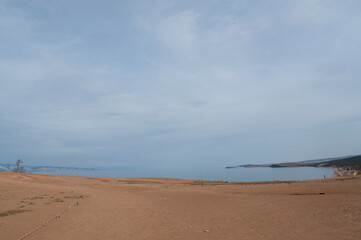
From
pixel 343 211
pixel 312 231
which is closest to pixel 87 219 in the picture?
pixel 312 231

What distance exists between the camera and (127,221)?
33.5 feet

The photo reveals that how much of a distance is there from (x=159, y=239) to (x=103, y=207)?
6.80m

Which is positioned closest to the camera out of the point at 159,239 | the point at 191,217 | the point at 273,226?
the point at 159,239

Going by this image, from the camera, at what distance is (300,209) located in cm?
1159

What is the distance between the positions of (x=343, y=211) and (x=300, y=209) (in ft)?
6.24

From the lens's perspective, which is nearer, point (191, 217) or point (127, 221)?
point (127, 221)

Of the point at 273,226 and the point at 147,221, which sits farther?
the point at 147,221

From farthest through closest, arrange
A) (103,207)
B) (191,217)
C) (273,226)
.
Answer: (103,207)
(191,217)
(273,226)

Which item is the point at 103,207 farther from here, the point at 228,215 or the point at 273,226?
the point at 273,226

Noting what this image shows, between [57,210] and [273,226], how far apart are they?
31.9 ft

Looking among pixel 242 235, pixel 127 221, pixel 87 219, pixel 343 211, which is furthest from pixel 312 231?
pixel 87 219

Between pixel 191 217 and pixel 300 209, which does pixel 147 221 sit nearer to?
pixel 191 217

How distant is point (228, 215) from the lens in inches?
450

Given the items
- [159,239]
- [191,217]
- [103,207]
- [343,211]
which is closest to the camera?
[159,239]
